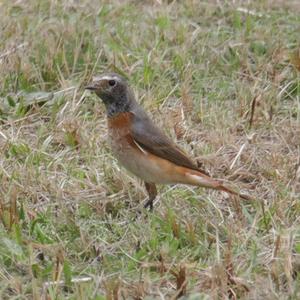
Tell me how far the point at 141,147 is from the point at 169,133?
104cm

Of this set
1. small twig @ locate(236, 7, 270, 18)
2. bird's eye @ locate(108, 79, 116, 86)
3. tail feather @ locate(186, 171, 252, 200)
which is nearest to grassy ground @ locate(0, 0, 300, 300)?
small twig @ locate(236, 7, 270, 18)

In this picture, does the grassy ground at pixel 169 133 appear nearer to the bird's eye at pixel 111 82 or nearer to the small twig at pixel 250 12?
the small twig at pixel 250 12

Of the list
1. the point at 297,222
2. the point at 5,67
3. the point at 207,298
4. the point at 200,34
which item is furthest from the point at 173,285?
the point at 200,34

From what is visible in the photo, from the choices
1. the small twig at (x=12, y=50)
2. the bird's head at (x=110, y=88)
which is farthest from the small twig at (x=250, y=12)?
the bird's head at (x=110, y=88)

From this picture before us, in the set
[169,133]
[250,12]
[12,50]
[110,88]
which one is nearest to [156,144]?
[110,88]

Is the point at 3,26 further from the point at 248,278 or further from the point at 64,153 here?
the point at 248,278

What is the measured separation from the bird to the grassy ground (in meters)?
0.20

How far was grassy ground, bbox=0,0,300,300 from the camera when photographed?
6328mm

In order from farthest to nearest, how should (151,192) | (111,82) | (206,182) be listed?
(151,192), (111,82), (206,182)

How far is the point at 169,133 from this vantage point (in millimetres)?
8180

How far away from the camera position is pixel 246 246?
6.65 m

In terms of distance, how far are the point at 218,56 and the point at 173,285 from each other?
3.31 meters

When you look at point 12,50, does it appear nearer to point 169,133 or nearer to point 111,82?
point 169,133

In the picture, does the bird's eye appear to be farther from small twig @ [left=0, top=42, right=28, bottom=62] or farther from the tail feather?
small twig @ [left=0, top=42, right=28, bottom=62]
